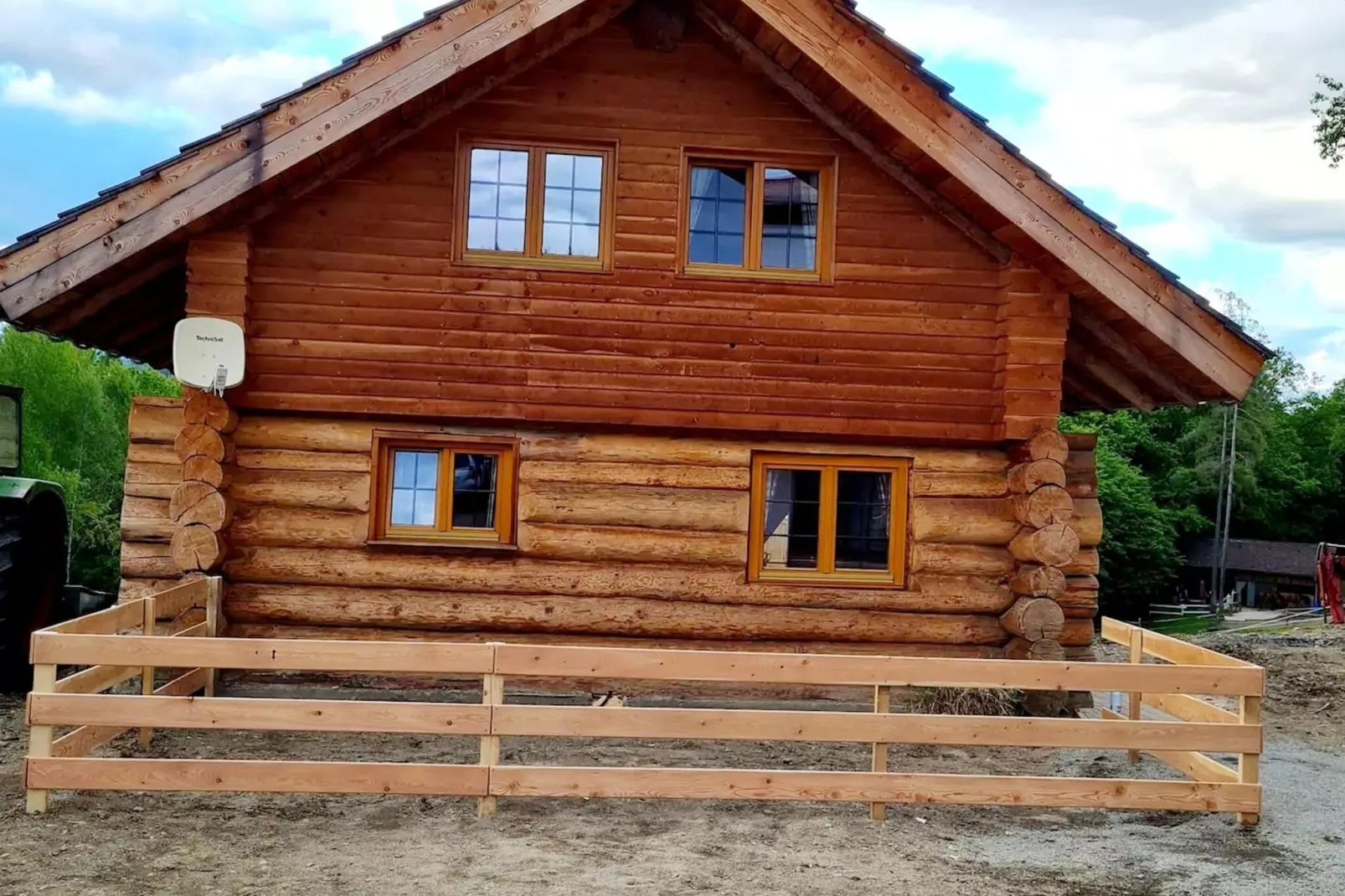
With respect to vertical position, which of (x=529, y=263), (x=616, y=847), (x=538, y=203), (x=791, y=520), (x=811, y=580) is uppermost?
Answer: (x=538, y=203)

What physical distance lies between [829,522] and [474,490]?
311 cm

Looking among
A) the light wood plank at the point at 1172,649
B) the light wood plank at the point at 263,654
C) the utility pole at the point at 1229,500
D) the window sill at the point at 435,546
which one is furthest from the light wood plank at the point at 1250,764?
the utility pole at the point at 1229,500

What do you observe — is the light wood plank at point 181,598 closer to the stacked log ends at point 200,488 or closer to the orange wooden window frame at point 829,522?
the stacked log ends at point 200,488

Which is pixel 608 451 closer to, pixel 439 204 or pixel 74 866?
pixel 439 204

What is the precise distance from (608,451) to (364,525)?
2152 mm

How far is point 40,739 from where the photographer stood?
6.86 m

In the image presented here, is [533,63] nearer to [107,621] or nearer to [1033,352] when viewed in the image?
[1033,352]

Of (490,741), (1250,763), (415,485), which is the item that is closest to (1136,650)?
(1250,763)

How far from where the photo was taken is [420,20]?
902 centimetres

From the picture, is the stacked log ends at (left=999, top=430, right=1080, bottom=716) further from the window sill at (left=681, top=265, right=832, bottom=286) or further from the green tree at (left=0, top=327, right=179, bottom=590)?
the green tree at (left=0, top=327, right=179, bottom=590)

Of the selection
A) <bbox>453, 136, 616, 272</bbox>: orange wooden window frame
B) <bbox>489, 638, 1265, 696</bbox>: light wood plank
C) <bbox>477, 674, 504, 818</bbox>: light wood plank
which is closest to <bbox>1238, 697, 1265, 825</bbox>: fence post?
<bbox>489, 638, 1265, 696</bbox>: light wood plank

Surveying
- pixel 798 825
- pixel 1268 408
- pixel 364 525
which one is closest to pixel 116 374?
pixel 364 525

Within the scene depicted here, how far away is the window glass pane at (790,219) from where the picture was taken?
1030 cm

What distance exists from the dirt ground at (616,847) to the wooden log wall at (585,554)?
155cm
